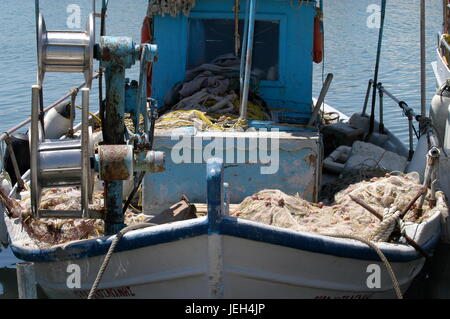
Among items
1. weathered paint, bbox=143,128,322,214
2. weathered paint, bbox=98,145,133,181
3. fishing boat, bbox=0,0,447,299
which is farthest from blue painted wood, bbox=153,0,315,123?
weathered paint, bbox=98,145,133,181

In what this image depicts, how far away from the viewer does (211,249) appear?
5.45m

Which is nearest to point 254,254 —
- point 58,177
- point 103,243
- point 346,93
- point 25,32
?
point 103,243

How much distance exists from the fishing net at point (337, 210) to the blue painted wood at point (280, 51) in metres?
2.08

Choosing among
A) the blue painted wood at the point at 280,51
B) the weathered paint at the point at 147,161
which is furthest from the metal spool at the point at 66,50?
the blue painted wood at the point at 280,51

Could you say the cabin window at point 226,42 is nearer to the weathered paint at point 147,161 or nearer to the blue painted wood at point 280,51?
the blue painted wood at point 280,51

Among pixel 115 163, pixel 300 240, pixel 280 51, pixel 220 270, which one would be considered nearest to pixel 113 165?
pixel 115 163

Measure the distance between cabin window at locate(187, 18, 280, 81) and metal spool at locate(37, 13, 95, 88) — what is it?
3395 mm

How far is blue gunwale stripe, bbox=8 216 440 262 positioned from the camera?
17.7ft

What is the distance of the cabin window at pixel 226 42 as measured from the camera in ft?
29.2

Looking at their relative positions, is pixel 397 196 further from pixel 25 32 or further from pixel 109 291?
pixel 25 32

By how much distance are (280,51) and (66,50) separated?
12.3 ft

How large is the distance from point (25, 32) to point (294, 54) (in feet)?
58.2
